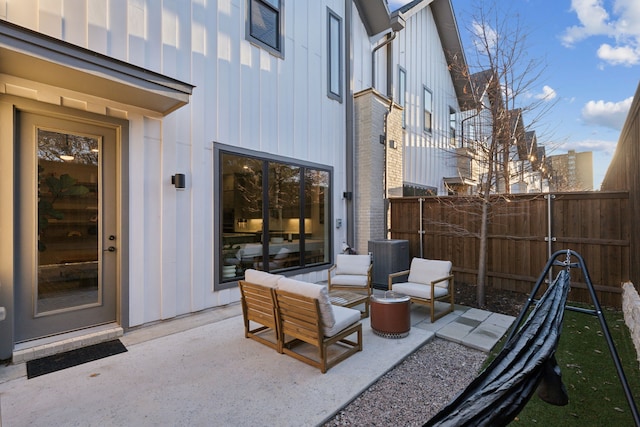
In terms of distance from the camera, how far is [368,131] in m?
8.01

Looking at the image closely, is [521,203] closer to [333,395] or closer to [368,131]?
[368,131]

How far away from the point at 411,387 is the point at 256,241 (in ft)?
12.5

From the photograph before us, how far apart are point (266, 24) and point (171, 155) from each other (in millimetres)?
3464

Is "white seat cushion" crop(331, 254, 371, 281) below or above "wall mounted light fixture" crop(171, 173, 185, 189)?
below

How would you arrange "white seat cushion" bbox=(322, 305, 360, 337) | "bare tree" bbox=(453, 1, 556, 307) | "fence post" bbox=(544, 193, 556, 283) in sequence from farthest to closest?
"fence post" bbox=(544, 193, 556, 283) < "bare tree" bbox=(453, 1, 556, 307) < "white seat cushion" bbox=(322, 305, 360, 337)

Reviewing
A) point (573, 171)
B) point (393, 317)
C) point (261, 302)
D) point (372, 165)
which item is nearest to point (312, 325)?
point (261, 302)

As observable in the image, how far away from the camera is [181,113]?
4.80 m

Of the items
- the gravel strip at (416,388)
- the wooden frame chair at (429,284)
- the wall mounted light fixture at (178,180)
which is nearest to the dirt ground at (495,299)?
the wooden frame chair at (429,284)

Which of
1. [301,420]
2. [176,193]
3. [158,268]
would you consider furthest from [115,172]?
[301,420]

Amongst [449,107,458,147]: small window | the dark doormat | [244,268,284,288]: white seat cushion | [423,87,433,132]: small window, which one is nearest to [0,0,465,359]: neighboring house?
the dark doormat

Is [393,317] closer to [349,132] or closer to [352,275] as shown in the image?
[352,275]

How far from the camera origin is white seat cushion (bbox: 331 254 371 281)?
5.96 meters

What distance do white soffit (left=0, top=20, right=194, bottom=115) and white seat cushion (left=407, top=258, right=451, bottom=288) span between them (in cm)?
464

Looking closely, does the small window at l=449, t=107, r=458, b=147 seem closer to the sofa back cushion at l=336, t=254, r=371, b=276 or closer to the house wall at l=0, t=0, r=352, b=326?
the house wall at l=0, t=0, r=352, b=326
